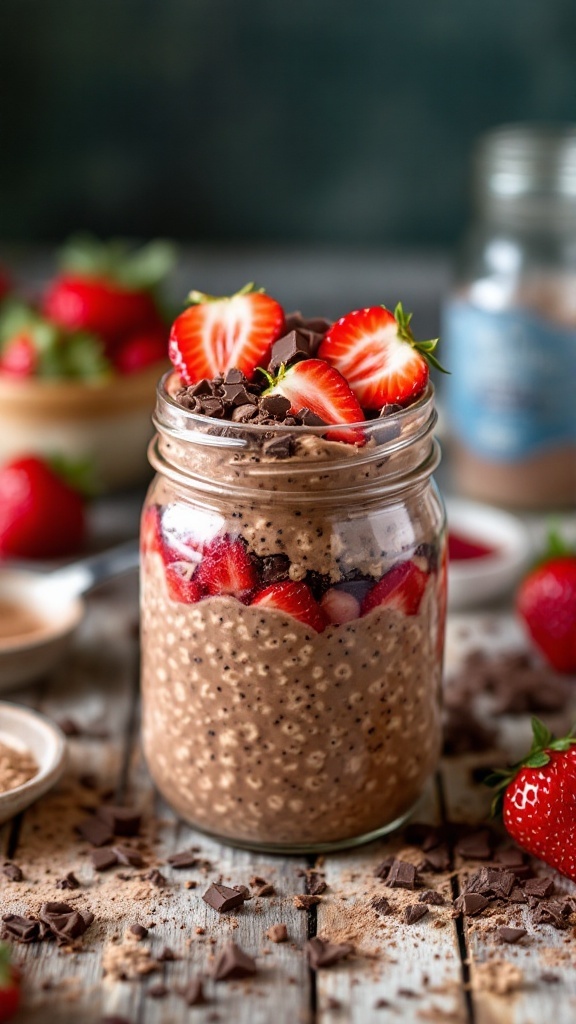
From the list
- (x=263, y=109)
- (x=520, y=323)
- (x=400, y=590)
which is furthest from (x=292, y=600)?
(x=263, y=109)

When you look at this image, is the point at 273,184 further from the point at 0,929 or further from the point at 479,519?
the point at 0,929

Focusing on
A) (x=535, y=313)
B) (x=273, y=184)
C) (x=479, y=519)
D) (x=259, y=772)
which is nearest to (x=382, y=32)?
(x=273, y=184)

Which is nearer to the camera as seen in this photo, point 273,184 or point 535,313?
point 535,313

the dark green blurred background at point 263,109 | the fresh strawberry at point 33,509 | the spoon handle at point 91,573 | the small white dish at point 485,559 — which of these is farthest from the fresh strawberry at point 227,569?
the dark green blurred background at point 263,109

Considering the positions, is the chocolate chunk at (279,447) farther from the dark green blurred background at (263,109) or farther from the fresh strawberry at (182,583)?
the dark green blurred background at (263,109)

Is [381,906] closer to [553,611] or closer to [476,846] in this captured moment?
[476,846]

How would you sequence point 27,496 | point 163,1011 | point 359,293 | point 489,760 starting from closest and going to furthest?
point 163,1011, point 489,760, point 27,496, point 359,293
